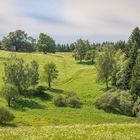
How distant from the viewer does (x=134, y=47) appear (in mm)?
125875

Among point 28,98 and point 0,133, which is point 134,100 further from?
point 0,133

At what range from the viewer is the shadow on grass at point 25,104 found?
3929 inches

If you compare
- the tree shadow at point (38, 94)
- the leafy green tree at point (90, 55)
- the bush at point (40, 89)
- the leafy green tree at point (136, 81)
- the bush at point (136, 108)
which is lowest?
the bush at point (136, 108)

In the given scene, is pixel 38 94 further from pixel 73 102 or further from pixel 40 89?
pixel 73 102

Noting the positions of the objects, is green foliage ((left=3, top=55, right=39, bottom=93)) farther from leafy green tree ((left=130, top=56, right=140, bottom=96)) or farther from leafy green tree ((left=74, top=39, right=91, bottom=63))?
leafy green tree ((left=74, top=39, right=91, bottom=63))

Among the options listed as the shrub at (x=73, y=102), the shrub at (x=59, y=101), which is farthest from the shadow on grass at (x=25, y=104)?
the shrub at (x=73, y=102)

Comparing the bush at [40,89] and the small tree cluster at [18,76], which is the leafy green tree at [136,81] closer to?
the bush at [40,89]

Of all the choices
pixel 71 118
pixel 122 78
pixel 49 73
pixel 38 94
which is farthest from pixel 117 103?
pixel 49 73

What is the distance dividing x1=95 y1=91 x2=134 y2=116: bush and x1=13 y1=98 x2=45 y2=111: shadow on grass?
1641 cm

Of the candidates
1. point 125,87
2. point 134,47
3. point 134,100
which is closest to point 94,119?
point 134,100

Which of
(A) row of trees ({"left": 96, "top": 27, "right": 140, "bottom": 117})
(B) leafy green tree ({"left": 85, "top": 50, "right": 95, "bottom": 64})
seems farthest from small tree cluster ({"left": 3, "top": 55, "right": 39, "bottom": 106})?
(B) leafy green tree ({"left": 85, "top": 50, "right": 95, "bottom": 64})

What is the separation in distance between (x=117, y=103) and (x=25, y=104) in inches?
996

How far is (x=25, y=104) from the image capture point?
10362cm

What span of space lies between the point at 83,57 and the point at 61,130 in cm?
16774
